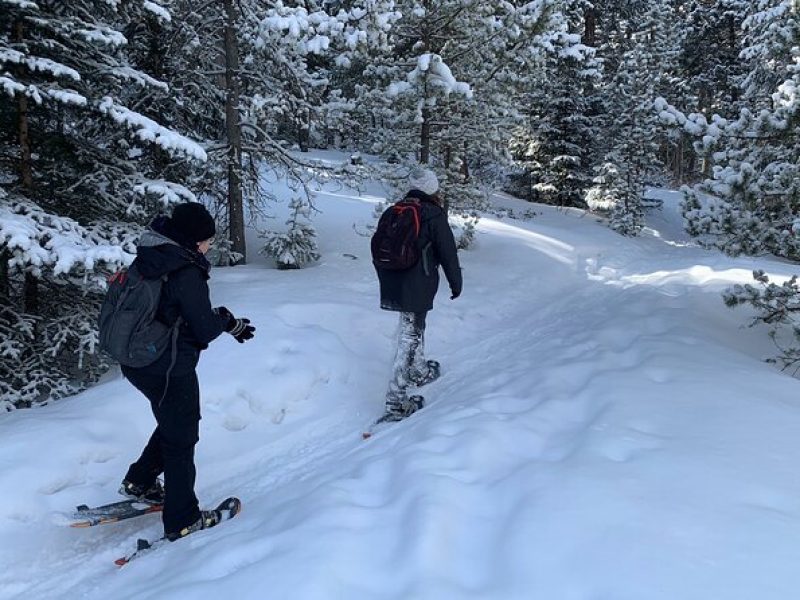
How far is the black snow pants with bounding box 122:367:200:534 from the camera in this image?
422 centimetres

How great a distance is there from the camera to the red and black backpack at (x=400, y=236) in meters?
6.00

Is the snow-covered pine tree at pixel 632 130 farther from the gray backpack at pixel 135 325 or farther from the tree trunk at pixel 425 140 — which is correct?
the gray backpack at pixel 135 325

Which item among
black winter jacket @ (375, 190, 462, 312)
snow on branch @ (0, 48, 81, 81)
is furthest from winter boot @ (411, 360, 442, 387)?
snow on branch @ (0, 48, 81, 81)

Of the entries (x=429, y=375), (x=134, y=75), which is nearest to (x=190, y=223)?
(x=429, y=375)

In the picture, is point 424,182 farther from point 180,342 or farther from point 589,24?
point 589,24

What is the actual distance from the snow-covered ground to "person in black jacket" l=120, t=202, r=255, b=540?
32 cm

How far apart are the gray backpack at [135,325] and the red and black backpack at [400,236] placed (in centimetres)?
257

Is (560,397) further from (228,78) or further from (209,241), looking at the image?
(228,78)

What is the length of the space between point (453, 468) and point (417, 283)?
8.07 ft

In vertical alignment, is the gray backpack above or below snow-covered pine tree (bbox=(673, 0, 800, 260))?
below

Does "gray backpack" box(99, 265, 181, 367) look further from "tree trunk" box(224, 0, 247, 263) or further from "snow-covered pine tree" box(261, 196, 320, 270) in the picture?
"snow-covered pine tree" box(261, 196, 320, 270)

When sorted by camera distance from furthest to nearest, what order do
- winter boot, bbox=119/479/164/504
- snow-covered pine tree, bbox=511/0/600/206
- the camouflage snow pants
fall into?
snow-covered pine tree, bbox=511/0/600/206
the camouflage snow pants
winter boot, bbox=119/479/164/504

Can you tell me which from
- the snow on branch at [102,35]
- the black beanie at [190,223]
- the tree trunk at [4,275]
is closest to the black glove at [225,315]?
the black beanie at [190,223]

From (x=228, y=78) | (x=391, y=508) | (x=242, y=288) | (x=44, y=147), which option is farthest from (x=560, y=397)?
(x=228, y=78)
